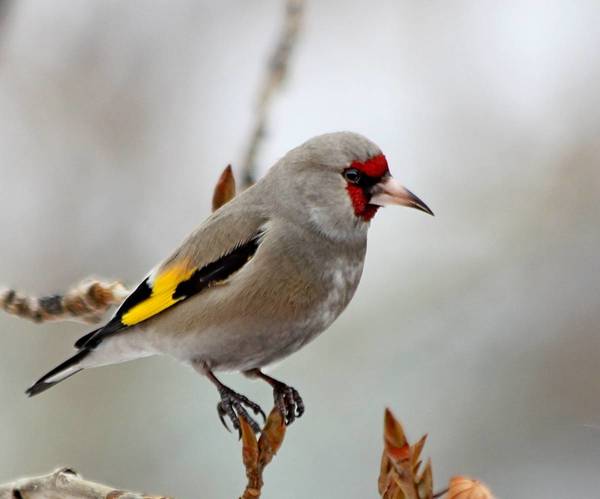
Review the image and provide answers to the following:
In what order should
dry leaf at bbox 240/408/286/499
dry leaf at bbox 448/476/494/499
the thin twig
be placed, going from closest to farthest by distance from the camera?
dry leaf at bbox 448/476/494/499
dry leaf at bbox 240/408/286/499
the thin twig

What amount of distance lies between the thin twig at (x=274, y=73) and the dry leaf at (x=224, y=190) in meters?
0.06

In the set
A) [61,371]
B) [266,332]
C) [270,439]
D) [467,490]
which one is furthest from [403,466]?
[61,371]

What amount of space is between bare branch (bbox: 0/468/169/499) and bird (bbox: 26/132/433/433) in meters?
0.56

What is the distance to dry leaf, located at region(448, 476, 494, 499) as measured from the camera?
205 centimetres

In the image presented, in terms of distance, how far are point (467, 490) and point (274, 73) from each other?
1.54m

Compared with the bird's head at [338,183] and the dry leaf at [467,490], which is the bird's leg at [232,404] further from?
the dry leaf at [467,490]

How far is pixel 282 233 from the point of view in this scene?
3053 mm

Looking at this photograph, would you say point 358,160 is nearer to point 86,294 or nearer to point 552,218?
point 86,294

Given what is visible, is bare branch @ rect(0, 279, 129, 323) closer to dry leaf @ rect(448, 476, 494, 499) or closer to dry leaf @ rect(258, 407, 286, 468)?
dry leaf @ rect(258, 407, 286, 468)

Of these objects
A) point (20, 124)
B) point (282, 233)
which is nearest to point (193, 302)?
point (282, 233)

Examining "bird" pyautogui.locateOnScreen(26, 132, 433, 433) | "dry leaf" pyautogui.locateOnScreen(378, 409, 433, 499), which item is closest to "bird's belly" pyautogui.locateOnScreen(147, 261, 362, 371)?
"bird" pyautogui.locateOnScreen(26, 132, 433, 433)

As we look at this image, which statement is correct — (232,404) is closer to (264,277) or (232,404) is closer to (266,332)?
(266,332)

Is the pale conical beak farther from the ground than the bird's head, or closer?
closer

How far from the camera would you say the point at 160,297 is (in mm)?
3123
